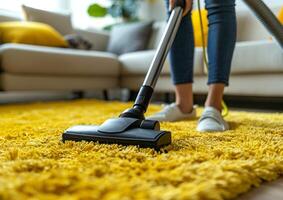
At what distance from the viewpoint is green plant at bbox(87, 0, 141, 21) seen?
3.03m

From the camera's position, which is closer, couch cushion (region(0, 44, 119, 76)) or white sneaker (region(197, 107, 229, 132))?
white sneaker (region(197, 107, 229, 132))

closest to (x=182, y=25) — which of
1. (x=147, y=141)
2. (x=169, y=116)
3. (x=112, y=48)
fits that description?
(x=169, y=116)

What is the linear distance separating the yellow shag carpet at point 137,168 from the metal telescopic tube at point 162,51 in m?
0.16

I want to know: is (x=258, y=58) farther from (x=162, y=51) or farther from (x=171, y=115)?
(x=162, y=51)

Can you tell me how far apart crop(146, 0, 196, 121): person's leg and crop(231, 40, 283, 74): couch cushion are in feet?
1.74

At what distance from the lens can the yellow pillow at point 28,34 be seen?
2086mm

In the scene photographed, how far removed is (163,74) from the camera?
6.88 ft

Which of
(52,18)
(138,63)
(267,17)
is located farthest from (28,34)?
(267,17)

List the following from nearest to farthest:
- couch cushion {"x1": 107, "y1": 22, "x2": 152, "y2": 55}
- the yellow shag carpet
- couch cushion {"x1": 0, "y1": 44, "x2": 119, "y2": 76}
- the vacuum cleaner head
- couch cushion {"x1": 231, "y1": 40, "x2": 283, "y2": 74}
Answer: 1. the yellow shag carpet
2. the vacuum cleaner head
3. couch cushion {"x1": 231, "y1": 40, "x2": 283, "y2": 74}
4. couch cushion {"x1": 0, "y1": 44, "x2": 119, "y2": 76}
5. couch cushion {"x1": 107, "y1": 22, "x2": 152, "y2": 55}

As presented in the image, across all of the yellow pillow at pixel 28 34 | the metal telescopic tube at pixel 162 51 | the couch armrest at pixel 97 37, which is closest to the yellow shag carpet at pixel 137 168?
the metal telescopic tube at pixel 162 51

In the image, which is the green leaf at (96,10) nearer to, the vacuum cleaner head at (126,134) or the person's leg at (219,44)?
the person's leg at (219,44)

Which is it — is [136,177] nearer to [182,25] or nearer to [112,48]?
[182,25]

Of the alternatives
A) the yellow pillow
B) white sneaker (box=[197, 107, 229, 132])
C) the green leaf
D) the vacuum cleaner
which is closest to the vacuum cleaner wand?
the vacuum cleaner

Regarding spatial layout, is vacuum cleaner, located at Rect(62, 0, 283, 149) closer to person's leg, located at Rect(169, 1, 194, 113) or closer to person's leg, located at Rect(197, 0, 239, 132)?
person's leg, located at Rect(197, 0, 239, 132)
